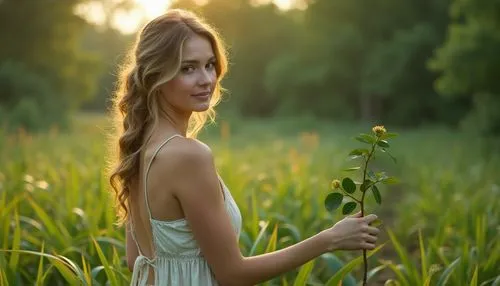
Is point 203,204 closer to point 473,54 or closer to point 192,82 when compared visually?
point 192,82

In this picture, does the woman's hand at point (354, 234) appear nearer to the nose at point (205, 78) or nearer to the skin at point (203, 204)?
the skin at point (203, 204)

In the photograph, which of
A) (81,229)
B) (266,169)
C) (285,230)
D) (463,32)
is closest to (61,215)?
(81,229)

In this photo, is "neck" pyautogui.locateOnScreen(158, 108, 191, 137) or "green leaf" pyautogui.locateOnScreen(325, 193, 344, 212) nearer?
"green leaf" pyautogui.locateOnScreen(325, 193, 344, 212)

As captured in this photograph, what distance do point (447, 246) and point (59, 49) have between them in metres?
24.5

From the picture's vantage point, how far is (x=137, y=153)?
233 cm

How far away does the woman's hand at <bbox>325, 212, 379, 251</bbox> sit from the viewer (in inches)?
79.7

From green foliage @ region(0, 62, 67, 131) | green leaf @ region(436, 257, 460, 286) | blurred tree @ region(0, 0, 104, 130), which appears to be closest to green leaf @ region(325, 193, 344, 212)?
green leaf @ region(436, 257, 460, 286)

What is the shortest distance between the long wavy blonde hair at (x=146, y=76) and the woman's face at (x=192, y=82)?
0.10ft

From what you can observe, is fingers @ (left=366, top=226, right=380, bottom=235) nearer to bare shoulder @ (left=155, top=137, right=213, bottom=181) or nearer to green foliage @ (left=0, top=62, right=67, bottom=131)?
bare shoulder @ (left=155, top=137, right=213, bottom=181)

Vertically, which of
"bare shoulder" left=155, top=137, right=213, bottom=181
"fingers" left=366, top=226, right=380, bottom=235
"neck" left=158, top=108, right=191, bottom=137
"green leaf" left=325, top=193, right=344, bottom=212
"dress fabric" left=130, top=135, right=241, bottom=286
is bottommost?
"dress fabric" left=130, top=135, right=241, bottom=286

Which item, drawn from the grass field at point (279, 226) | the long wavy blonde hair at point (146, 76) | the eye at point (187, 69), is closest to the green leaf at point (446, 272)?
the grass field at point (279, 226)

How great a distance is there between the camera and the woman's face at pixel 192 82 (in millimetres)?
2225

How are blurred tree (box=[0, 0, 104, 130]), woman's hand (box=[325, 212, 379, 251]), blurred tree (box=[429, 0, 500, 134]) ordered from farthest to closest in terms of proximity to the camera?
blurred tree (box=[0, 0, 104, 130]) < blurred tree (box=[429, 0, 500, 134]) < woman's hand (box=[325, 212, 379, 251])

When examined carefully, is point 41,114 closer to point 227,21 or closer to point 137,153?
point 227,21
